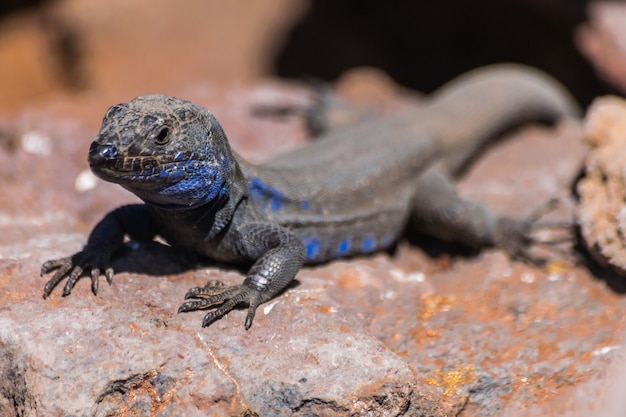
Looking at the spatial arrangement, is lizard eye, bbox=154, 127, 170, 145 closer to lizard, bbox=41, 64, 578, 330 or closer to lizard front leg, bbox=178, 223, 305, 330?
lizard, bbox=41, 64, 578, 330

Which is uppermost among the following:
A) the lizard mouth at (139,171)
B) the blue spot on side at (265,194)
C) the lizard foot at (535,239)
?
the lizard mouth at (139,171)

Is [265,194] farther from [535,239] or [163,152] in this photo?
[535,239]

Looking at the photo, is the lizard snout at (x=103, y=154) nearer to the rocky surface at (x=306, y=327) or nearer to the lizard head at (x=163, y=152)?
the lizard head at (x=163, y=152)

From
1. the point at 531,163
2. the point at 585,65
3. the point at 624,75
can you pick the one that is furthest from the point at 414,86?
the point at 531,163

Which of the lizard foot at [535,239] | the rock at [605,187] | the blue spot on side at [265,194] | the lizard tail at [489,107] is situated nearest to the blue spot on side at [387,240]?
the lizard foot at [535,239]

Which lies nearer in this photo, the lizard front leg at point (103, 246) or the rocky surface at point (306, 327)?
the rocky surface at point (306, 327)

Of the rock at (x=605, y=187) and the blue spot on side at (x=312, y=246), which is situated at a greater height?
the rock at (x=605, y=187)

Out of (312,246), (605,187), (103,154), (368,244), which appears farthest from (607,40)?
(103,154)

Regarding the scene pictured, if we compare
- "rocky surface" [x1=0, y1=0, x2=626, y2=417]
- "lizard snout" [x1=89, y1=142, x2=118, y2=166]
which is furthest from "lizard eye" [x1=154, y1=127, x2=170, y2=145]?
"rocky surface" [x1=0, y1=0, x2=626, y2=417]

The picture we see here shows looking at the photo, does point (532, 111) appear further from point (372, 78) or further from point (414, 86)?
point (414, 86)
